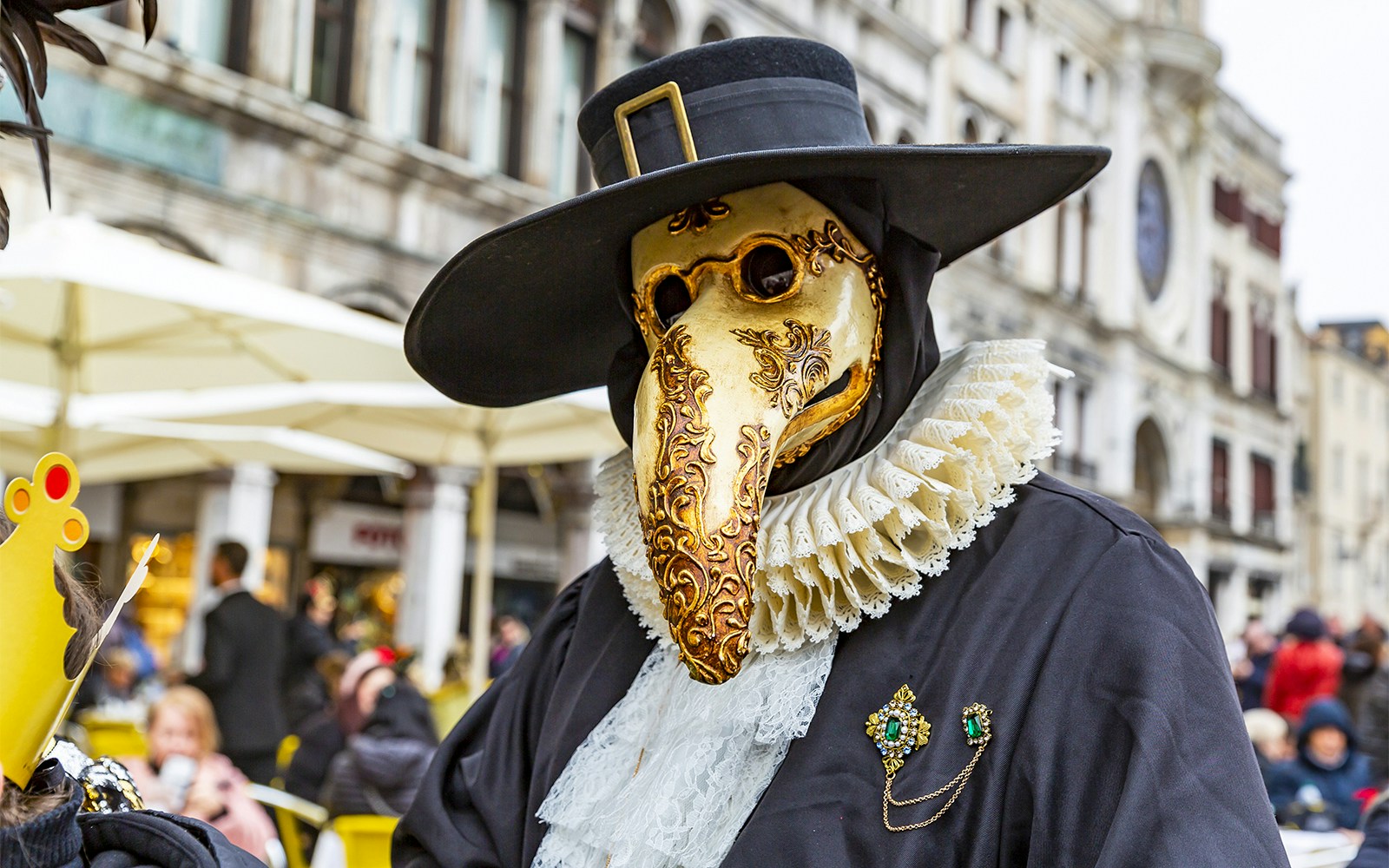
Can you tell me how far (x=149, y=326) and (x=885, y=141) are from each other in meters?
5.75

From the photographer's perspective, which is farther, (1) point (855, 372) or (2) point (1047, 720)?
(1) point (855, 372)

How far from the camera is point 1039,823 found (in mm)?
1327

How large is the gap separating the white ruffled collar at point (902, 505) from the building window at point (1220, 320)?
112ft

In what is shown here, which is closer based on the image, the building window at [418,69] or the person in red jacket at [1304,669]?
the person in red jacket at [1304,669]

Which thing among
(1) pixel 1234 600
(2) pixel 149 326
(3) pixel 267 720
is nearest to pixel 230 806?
(3) pixel 267 720

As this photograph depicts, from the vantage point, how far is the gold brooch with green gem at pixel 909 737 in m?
1.40

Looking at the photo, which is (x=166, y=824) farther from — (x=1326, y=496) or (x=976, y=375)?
(x=1326, y=496)

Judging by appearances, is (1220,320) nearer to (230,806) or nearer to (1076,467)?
(1076,467)

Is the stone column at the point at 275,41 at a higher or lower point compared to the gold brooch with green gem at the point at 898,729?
higher

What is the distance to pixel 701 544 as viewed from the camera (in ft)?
4.54

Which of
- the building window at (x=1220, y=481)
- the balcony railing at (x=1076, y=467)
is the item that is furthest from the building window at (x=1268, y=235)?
the balcony railing at (x=1076, y=467)

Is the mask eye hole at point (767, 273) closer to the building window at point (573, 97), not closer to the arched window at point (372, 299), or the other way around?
the arched window at point (372, 299)

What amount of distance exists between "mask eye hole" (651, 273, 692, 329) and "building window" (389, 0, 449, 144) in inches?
504

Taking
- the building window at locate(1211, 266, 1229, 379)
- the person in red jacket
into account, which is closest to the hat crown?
the person in red jacket
